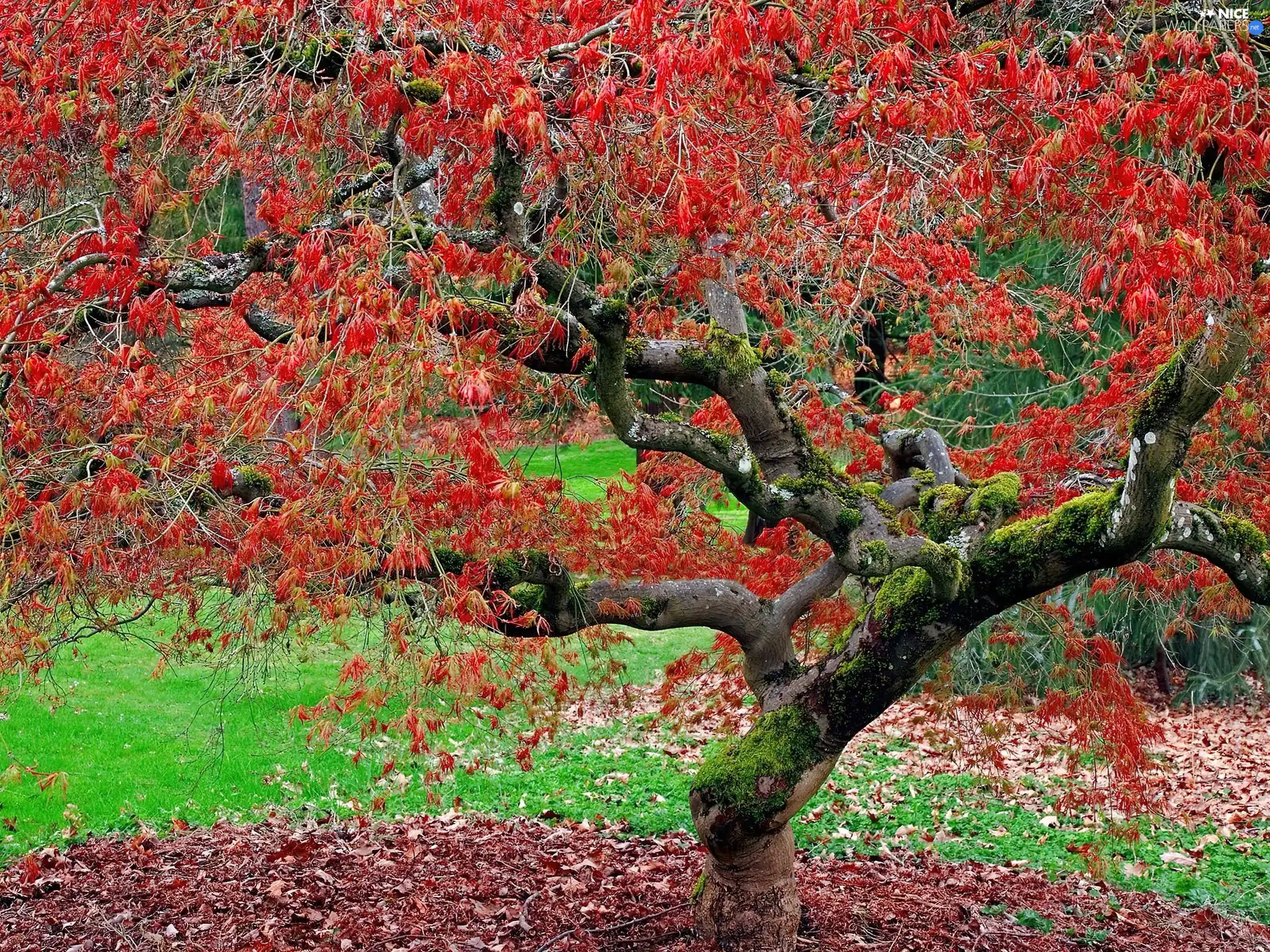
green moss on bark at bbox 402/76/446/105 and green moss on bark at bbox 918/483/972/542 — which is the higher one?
green moss on bark at bbox 402/76/446/105

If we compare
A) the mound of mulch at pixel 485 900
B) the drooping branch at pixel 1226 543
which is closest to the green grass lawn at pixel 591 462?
the mound of mulch at pixel 485 900

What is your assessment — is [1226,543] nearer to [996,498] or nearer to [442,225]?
[996,498]

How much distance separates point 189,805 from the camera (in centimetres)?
831

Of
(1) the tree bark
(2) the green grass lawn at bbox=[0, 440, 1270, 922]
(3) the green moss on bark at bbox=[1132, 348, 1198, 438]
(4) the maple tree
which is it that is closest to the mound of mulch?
(1) the tree bark

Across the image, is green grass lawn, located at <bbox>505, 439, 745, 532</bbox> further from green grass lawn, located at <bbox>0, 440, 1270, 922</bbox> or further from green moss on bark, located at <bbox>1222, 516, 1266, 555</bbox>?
green moss on bark, located at <bbox>1222, 516, 1266, 555</bbox>

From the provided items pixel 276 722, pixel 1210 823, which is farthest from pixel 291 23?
pixel 1210 823

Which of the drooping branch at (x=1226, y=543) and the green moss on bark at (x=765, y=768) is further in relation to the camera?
the green moss on bark at (x=765, y=768)

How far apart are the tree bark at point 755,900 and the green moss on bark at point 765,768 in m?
0.37

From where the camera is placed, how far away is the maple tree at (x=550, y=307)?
11.7 ft

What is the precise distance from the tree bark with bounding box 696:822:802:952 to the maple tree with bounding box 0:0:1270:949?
0.07ft

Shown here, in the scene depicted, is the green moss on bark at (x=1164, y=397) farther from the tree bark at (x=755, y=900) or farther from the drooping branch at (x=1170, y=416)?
the tree bark at (x=755, y=900)

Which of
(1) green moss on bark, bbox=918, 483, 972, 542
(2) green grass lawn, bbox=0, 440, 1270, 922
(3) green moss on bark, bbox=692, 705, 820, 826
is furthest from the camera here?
(2) green grass lawn, bbox=0, 440, 1270, 922

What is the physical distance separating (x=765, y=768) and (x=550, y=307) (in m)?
2.42

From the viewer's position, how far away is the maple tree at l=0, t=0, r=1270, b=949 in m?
3.57
